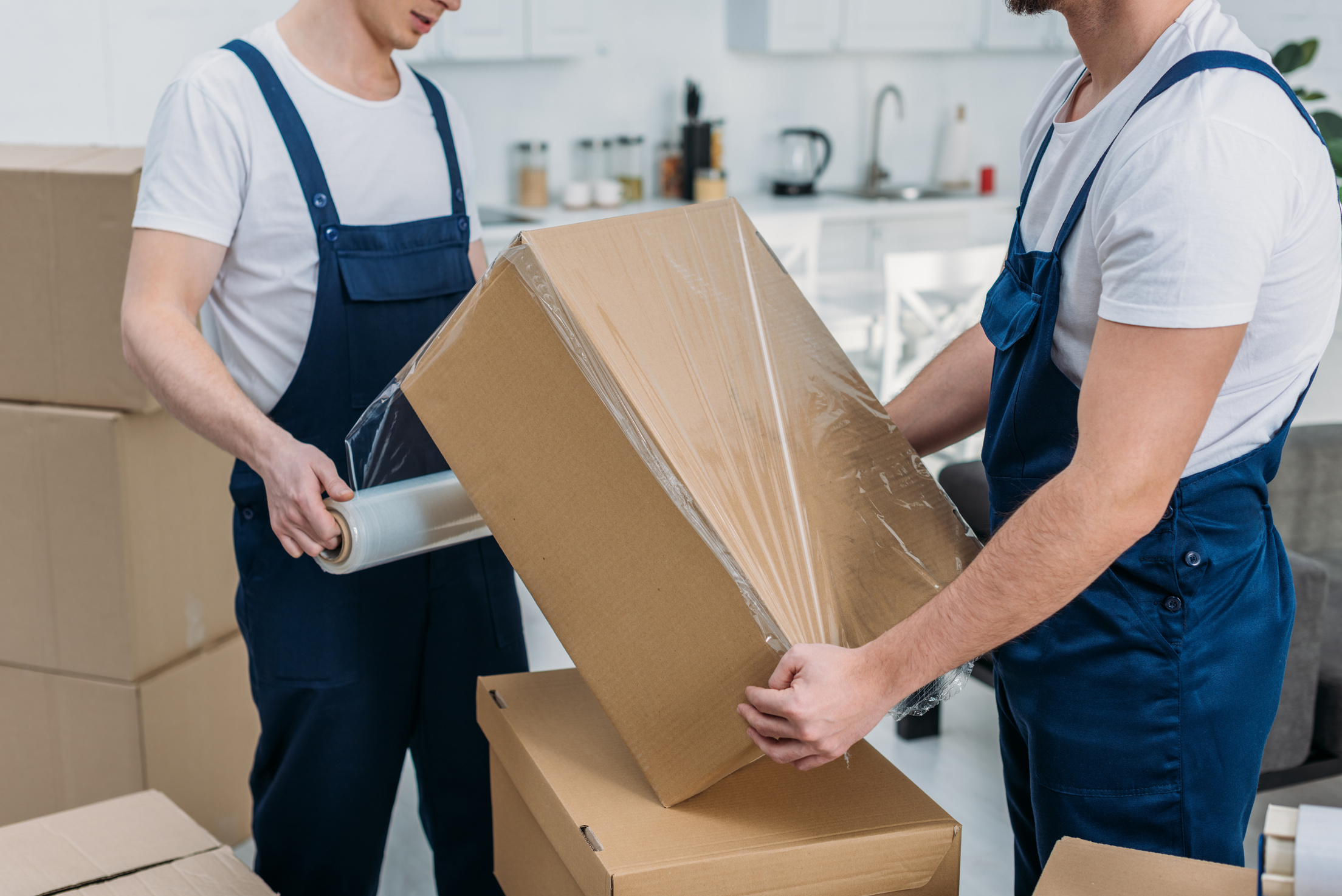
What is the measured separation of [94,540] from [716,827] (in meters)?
1.22

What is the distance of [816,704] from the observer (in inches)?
32.2

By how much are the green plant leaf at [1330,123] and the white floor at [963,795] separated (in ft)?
4.34

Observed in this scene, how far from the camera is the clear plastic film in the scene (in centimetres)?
86

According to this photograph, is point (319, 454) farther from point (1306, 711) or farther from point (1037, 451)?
point (1306, 711)

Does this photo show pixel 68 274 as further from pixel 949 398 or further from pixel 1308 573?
pixel 1308 573

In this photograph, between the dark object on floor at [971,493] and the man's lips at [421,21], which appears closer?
the man's lips at [421,21]

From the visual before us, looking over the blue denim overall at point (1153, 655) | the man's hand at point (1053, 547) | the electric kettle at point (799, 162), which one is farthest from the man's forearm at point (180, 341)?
the electric kettle at point (799, 162)

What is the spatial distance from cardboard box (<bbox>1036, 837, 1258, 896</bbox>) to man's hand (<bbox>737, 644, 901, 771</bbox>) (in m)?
0.16

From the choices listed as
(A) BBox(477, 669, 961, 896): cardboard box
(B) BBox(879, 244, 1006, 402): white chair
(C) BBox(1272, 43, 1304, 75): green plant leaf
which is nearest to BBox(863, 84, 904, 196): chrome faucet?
(B) BBox(879, 244, 1006, 402): white chair

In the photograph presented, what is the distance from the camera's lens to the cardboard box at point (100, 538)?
1.67 metres

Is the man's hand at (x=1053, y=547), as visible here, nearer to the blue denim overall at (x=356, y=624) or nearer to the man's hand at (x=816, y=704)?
the man's hand at (x=816, y=704)

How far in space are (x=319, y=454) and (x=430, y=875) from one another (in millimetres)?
1054

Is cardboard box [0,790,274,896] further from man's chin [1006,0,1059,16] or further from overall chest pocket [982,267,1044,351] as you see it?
man's chin [1006,0,1059,16]

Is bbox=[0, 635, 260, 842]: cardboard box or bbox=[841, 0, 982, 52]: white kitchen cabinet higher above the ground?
bbox=[841, 0, 982, 52]: white kitchen cabinet
